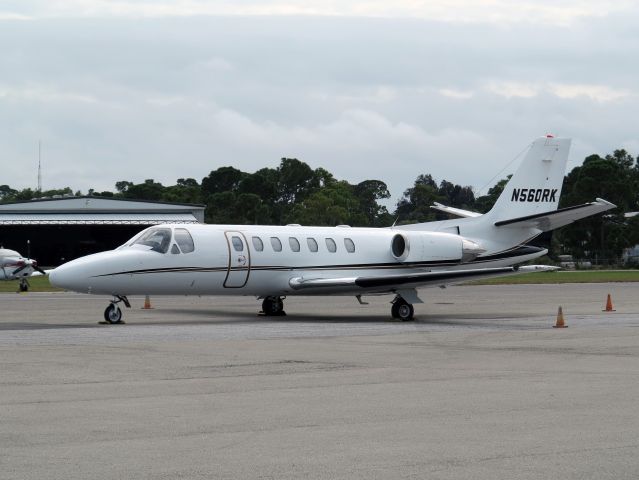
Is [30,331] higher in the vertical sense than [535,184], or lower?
lower

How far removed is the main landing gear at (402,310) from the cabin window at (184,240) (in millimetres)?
5735

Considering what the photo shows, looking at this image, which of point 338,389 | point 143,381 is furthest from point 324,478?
point 143,381

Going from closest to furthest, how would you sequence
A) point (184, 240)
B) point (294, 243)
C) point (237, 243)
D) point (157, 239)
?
point (157, 239), point (184, 240), point (237, 243), point (294, 243)

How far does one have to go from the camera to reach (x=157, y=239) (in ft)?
87.9

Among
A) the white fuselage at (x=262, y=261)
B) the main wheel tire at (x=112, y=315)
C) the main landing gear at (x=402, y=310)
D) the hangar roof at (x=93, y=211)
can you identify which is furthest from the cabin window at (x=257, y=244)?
the hangar roof at (x=93, y=211)

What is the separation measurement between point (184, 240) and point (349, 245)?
569 centimetres

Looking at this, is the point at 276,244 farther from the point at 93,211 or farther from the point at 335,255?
the point at 93,211

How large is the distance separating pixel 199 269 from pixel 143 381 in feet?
42.2

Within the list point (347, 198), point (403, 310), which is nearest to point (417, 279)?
point (403, 310)

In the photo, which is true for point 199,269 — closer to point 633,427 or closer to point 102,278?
point 102,278

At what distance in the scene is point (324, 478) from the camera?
827cm

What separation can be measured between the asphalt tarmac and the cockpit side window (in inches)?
105

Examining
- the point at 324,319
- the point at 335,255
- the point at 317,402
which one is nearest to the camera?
the point at 317,402

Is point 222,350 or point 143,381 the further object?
point 222,350
